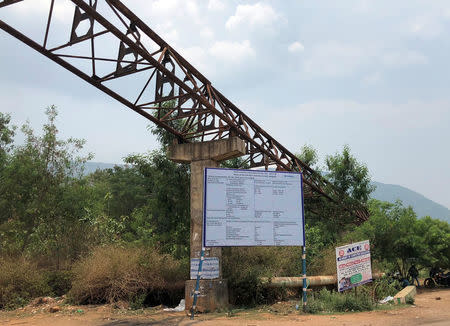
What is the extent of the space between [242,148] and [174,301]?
610 cm

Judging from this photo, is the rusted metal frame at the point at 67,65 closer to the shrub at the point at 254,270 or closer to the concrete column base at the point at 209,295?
the concrete column base at the point at 209,295

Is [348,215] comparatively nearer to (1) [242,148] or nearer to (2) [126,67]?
(1) [242,148]

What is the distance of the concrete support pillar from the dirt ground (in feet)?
2.65

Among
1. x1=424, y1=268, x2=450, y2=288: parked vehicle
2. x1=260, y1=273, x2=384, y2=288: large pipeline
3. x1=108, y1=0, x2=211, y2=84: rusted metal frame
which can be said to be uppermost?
x1=108, y1=0, x2=211, y2=84: rusted metal frame

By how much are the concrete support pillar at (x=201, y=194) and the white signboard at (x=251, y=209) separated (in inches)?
77.6

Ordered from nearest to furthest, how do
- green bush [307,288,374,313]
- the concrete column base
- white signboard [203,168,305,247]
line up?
1. white signboard [203,168,305,247]
2. green bush [307,288,374,313]
3. the concrete column base

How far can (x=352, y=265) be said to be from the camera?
1236cm

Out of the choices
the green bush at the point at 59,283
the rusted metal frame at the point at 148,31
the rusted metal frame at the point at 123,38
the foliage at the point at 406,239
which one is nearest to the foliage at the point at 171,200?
the green bush at the point at 59,283

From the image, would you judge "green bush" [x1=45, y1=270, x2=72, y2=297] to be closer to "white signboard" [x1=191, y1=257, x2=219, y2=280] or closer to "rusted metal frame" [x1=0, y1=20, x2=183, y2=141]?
"white signboard" [x1=191, y1=257, x2=219, y2=280]

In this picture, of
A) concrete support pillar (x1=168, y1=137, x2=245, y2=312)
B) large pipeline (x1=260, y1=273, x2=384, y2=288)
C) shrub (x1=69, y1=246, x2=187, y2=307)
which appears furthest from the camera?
large pipeline (x1=260, y1=273, x2=384, y2=288)

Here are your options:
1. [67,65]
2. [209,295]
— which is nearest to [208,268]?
[209,295]

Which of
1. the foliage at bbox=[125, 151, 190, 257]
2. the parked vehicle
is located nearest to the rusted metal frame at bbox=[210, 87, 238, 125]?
the foliage at bbox=[125, 151, 190, 257]

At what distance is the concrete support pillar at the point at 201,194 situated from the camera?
12.1 m

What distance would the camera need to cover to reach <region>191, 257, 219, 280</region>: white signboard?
12.4m
